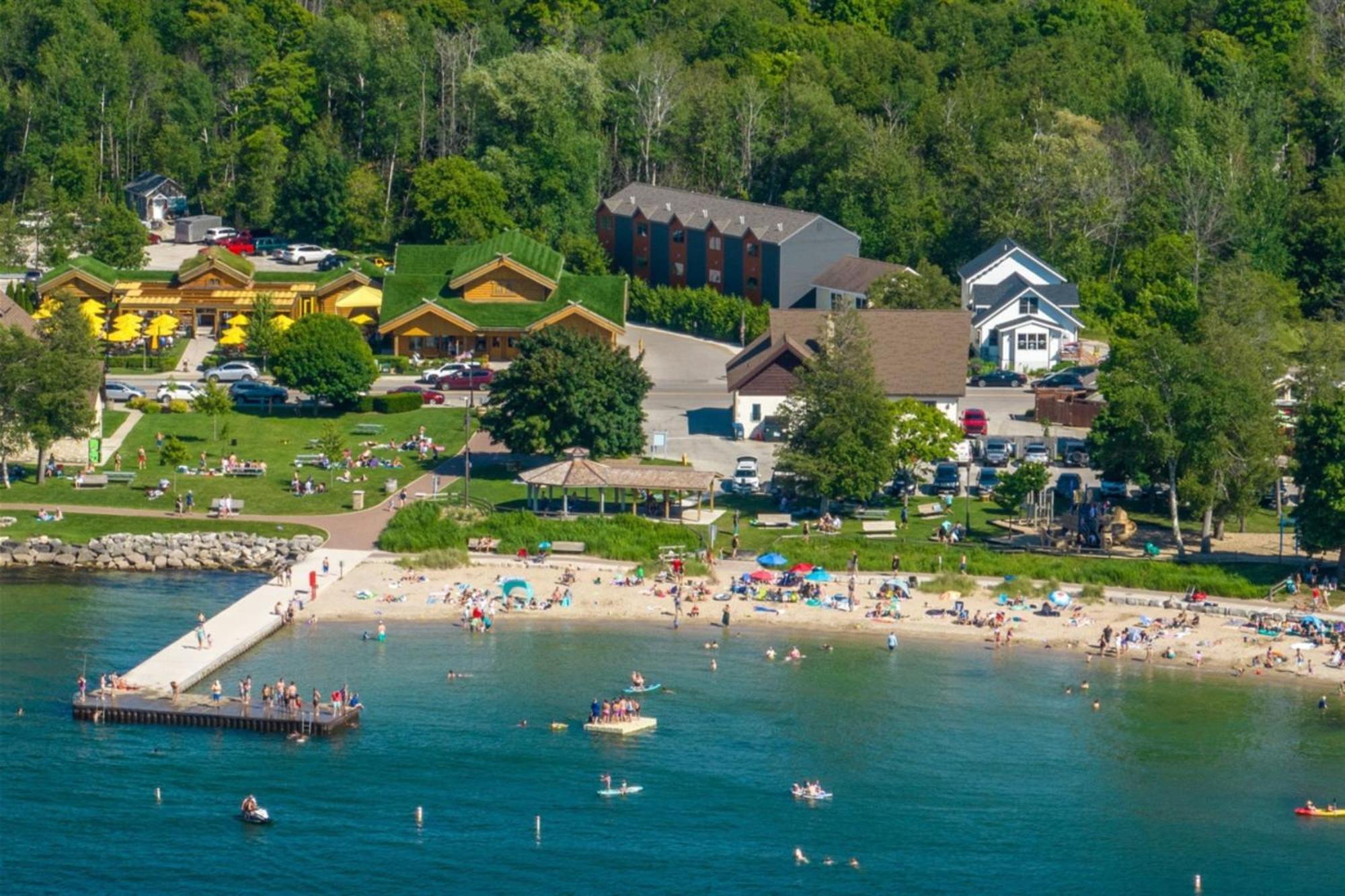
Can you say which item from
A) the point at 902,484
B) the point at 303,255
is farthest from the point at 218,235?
the point at 902,484

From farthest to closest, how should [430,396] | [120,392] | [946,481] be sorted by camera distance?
[430,396] → [120,392] → [946,481]

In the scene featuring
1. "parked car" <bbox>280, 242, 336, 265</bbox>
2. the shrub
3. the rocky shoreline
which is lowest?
the rocky shoreline

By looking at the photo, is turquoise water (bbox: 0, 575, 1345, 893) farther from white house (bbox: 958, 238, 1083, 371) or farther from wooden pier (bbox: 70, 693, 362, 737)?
white house (bbox: 958, 238, 1083, 371)

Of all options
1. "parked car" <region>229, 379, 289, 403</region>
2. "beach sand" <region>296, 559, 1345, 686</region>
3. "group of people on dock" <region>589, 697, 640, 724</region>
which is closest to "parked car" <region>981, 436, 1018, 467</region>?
"beach sand" <region>296, 559, 1345, 686</region>

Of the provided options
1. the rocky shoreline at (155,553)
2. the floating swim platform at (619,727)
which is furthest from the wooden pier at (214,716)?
the rocky shoreline at (155,553)

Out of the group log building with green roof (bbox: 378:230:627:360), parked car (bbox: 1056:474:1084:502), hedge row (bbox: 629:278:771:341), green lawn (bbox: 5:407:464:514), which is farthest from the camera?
hedge row (bbox: 629:278:771:341)

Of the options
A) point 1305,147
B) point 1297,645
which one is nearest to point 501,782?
point 1297,645

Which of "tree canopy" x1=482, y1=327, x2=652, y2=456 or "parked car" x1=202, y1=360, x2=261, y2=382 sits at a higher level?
"parked car" x1=202, y1=360, x2=261, y2=382

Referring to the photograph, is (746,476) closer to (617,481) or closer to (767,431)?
(617,481)
